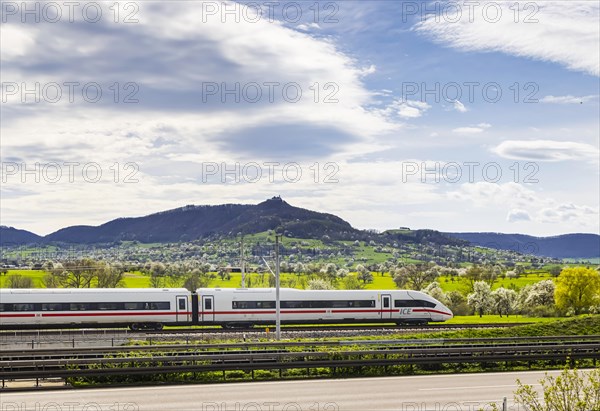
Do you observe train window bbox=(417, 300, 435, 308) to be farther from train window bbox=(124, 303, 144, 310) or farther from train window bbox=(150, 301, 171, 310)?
train window bbox=(124, 303, 144, 310)

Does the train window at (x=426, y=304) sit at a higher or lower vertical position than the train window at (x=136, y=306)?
lower

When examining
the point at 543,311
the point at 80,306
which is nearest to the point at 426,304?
the point at 80,306

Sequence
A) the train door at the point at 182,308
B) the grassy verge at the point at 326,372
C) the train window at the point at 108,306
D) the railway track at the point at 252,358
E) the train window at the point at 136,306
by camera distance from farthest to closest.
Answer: the train door at the point at 182,308 → the train window at the point at 136,306 → the train window at the point at 108,306 → the grassy verge at the point at 326,372 → the railway track at the point at 252,358

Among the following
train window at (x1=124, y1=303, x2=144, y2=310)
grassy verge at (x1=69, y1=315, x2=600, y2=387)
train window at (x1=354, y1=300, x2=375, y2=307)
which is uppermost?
train window at (x1=124, y1=303, x2=144, y2=310)

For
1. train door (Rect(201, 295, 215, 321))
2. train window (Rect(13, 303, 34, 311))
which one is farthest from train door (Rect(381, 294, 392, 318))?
train window (Rect(13, 303, 34, 311))

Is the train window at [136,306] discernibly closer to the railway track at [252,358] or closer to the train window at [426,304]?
the railway track at [252,358]

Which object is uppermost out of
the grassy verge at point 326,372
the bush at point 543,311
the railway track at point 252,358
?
the railway track at point 252,358

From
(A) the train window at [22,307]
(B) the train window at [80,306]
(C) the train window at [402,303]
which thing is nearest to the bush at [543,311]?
(C) the train window at [402,303]

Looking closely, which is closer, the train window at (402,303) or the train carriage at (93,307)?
the train carriage at (93,307)

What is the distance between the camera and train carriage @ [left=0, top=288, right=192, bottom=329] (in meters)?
43.2

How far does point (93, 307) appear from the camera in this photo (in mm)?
44188

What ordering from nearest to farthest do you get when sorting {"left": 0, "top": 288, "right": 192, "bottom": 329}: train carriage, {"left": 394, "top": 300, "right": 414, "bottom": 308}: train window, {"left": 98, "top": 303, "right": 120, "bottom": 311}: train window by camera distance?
{"left": 0, "top": 288, "right": 192, "bottom": 329}: train carriage, {"left": 98, "top": 303, "right": 120, "bottom": 311}: train window, {"left": 394, "top": 300, "right": 414, "bottom": 308}: train window

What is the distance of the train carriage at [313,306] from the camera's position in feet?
149

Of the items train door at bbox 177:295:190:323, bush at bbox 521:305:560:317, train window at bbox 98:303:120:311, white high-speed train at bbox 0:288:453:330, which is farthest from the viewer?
bush at bbox 521:305:560:317
